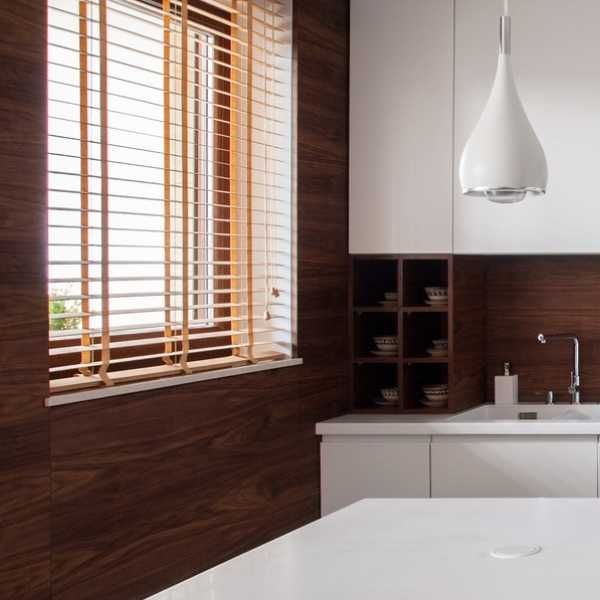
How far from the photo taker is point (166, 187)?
2.92 meters

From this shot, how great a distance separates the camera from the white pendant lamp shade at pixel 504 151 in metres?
2.19

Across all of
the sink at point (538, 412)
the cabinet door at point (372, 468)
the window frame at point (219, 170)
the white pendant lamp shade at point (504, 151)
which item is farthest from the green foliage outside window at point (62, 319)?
the sink at point (538, 412)

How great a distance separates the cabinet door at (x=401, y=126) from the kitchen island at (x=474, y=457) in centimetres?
64

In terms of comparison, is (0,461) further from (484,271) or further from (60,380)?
(484,271)

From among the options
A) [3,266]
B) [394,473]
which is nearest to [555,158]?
[394,473]

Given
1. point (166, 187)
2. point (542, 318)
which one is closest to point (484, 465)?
point (542, 318)

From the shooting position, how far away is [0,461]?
223 cm

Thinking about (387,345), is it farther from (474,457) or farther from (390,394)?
(474,457)

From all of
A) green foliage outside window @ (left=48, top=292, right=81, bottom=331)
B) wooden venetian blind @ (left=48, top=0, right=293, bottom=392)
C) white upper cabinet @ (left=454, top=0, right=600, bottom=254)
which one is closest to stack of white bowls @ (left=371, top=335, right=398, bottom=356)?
→ white upper cabinet @ (left=454, top=0, right=600, bottom=254)

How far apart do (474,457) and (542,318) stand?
86 cm

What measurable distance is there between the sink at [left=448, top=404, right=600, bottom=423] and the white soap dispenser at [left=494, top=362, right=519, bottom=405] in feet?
0.10

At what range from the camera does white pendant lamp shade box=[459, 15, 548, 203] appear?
2.19 m

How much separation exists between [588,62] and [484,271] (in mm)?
936

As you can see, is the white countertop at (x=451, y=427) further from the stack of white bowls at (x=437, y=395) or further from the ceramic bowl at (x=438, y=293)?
the ceramic bowl at (x=438, y=293)
